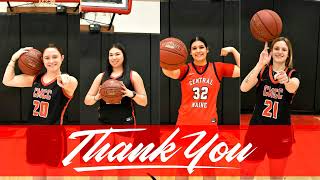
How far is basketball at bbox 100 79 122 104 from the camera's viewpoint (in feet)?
7.59

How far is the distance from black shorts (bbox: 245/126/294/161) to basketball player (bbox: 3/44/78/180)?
1081 mm

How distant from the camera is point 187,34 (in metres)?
2.34

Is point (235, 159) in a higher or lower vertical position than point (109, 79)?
lower

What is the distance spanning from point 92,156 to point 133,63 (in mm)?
611

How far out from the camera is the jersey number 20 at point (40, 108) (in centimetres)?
239

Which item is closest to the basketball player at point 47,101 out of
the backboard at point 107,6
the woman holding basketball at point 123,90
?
the woman holding basketball at point 123,90

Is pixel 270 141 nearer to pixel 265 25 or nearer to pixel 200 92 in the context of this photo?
pixel 200 92

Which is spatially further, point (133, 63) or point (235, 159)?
point (235, 159)

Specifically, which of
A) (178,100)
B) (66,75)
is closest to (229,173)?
(178,100)

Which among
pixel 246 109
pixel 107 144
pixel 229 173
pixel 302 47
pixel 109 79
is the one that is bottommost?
pixel 229 173

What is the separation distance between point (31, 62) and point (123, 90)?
20.8 inches

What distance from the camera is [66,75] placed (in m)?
2.38

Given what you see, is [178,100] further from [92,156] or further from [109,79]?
[92,156]

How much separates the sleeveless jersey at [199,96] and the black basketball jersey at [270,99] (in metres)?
0.24
